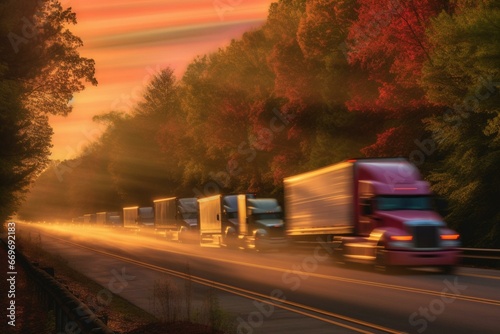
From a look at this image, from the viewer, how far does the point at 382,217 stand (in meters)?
25.2

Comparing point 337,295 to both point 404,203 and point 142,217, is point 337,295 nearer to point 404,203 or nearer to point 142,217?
point 404,203

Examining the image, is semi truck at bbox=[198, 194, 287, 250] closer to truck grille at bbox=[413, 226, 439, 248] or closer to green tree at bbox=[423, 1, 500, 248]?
green tree at bbox=[423, 1, 500, 248]

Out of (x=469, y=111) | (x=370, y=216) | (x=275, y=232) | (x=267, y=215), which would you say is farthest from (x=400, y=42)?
(x=370, y=216)

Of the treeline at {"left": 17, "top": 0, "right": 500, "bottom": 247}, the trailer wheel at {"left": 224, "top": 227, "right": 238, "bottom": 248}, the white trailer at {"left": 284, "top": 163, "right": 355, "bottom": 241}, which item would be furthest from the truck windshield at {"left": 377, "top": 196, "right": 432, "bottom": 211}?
the trailer wheel at {"left": 224, "top": 227, "right": 238, "bottom": 248}

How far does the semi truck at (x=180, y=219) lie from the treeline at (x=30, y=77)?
33.4 feet

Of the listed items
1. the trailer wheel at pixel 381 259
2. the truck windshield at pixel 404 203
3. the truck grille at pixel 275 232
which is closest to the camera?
the trailer wheel at pixel 381 259

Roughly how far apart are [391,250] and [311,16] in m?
31.6

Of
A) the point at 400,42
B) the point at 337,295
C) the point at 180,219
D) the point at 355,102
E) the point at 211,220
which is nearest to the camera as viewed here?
the point at 337,295

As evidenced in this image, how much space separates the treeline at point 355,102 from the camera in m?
31.5

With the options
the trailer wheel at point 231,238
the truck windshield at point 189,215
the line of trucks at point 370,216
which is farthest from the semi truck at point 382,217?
the truck windshield at point 189,215

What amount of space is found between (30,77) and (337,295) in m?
27.3

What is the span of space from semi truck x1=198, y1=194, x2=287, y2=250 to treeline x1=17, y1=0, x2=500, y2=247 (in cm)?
612

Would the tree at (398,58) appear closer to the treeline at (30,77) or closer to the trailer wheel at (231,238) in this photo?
the trailer wheel at (231,238)

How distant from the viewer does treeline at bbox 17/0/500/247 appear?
1241 inches
